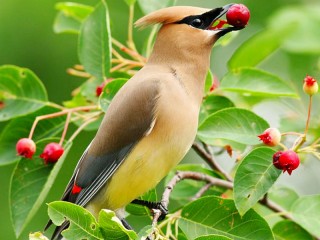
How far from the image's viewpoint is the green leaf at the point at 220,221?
305 cm

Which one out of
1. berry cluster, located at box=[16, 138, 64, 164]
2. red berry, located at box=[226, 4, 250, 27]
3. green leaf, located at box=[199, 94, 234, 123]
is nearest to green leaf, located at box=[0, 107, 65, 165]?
berry cluster, located at box=[16, 138, 64, 164]

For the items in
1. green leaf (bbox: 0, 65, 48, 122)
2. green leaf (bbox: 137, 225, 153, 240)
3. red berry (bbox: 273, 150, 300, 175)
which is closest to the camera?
green leaf (bbox: 137, 225, 153, 240)

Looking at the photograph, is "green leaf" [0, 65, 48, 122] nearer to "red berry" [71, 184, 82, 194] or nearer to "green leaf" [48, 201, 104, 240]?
"red berry" [71, 184, 82, 194]

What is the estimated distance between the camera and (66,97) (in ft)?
17.4

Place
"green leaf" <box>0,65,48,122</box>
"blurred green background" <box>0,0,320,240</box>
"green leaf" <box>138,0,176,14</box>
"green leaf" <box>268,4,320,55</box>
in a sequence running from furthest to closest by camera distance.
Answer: "blurred green background" <box>0,0,320,240</box> < "green leaf" <box>138,0,176,14</box> < "green leaf" <box>0,65,48,122</box> < "green leaf" <box>268,4,320,55</box>

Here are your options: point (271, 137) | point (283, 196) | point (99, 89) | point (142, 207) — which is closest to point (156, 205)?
point (142, 207)

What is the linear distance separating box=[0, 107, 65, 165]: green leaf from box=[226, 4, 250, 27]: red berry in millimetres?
816

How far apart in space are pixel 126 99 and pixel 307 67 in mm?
940

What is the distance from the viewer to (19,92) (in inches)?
148

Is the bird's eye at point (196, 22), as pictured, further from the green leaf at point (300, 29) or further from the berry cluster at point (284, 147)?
the green leaf at point (300, 29)

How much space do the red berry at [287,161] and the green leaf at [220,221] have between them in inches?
8.2

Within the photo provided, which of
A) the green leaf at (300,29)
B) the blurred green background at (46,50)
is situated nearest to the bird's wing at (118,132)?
the green leaf at (300,29)

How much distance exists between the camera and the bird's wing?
11.4 ft

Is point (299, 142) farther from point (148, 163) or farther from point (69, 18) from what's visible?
point (69, 18)
